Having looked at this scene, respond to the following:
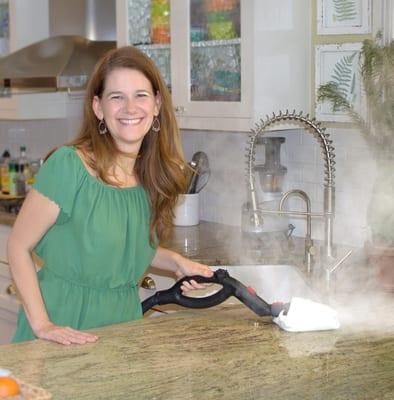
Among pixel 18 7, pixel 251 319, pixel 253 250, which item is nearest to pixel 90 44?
pixel 18 7

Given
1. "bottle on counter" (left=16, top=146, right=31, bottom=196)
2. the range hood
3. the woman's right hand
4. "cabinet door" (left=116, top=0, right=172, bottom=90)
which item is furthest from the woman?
"bottle on counter" (left=16, top=146, right=31, bottom=196)

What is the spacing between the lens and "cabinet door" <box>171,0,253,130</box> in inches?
117

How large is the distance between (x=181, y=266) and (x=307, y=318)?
435mm

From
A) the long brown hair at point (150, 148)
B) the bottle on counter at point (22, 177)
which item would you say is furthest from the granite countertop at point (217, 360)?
the bottle on counter at point (22, 177)

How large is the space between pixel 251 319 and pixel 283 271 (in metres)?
0.90

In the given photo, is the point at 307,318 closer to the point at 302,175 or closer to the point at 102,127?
the point at 102,127

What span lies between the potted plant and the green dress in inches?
25.9

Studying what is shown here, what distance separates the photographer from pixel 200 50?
10.5ft

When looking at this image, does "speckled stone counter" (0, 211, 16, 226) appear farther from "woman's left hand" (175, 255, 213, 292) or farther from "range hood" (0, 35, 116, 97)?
"woman's left hand" (175, 255, 213, 292)

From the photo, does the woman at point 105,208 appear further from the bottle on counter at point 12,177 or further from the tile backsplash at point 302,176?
the bottle on counter at point 12,177

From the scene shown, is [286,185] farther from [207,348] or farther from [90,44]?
[207,348]

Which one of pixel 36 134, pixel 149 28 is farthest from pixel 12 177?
pixel 149 28

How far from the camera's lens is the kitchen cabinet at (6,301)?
3746 mm

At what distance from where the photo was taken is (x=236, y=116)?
301cm
